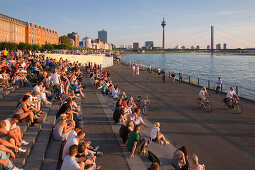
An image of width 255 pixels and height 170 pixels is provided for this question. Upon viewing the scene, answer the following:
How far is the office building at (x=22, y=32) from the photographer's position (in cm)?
5829

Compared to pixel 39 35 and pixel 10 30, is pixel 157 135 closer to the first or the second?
pixel 10 30

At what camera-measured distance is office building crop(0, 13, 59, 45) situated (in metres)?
58.3

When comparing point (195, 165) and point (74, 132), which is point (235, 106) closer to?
point (195, 165)

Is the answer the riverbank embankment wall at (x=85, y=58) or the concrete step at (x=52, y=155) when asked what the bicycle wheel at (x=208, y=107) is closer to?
the concrete step at (x=52, y=155)

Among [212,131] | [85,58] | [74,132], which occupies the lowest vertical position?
[212,131]

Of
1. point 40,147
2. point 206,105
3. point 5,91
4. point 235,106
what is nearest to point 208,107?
point 206,105

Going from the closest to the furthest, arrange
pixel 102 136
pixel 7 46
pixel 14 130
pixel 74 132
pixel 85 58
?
pixel 14 130, pixel 74 132, pixel 102 136, pixel 85 58, pixel 7 46

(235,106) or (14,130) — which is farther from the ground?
(14,130)

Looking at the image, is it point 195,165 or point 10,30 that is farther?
point 10,30

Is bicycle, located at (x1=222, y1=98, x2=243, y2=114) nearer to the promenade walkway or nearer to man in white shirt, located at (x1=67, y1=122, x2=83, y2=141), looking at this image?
the promenade walkway

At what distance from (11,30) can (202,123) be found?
66424mm

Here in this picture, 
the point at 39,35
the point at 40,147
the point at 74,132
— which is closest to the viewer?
the point at 74,132

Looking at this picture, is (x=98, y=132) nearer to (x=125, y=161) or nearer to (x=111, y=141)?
(x=111, y=141)

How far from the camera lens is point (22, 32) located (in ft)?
235
